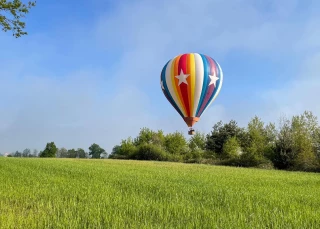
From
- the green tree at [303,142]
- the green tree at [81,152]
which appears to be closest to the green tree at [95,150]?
the green tree at [81,152]

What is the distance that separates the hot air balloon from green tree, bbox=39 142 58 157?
3482 inches

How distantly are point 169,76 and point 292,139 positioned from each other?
2127 centimetres

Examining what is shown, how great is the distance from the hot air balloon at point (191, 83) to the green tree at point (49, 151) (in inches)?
3482

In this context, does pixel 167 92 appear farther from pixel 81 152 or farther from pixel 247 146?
pixel 81 152

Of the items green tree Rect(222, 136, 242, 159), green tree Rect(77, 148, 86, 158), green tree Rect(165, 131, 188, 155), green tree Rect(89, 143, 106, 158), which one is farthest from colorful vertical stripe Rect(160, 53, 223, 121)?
green tree Rect(89, 143, 106, 158)

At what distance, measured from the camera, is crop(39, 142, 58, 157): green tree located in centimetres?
10584

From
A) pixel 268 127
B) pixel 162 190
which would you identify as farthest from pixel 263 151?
pixel 162 190

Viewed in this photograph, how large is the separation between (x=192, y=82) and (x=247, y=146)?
31379mm

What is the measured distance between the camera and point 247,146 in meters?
52.5

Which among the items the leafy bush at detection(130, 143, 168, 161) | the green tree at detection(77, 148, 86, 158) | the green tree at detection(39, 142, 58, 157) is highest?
the green tree at detection(77, 148, 86, 158)

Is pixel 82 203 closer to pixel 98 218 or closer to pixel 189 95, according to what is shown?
pixel 98 218

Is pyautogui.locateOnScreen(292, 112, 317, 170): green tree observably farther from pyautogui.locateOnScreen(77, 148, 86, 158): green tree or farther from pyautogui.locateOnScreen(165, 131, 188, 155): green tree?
pyautogui.locateOnScreen(77, 148, 86, 158): green tree

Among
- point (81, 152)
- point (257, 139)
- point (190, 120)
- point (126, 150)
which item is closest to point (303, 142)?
point (257, 139)

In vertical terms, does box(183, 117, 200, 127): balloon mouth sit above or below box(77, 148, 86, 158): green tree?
below
